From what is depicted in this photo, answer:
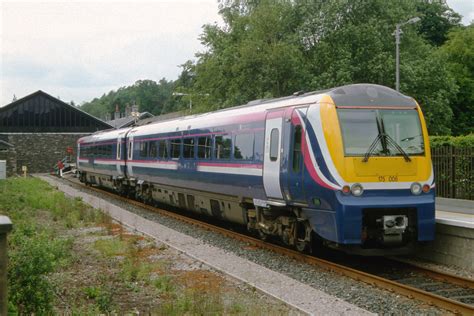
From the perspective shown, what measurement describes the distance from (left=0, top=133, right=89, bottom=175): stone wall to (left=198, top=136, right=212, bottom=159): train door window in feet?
147

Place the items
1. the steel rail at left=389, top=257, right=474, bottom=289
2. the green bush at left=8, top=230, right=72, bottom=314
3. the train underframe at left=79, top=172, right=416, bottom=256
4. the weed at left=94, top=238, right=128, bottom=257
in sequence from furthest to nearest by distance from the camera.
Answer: the weed at left=94, top=238, right=128, bottom=257, the train underframe at left=79, top=172, right=416, bottom=256, the steel rail at left=389, top=257, right=474, bottom=289, the green bush at left=8, top=230, right=72, bottom=314

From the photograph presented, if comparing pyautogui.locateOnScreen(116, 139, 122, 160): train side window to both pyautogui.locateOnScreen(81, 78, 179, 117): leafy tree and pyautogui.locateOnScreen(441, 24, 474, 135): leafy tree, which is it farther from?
pyautogui.locateOnScreen(81, 78, 179, 117): leafy tree

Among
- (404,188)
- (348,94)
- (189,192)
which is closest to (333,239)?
(404,188)

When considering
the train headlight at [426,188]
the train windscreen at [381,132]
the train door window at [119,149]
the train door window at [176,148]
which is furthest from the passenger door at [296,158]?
the train door window at [119,149]

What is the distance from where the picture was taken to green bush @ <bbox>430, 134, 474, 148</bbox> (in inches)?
853

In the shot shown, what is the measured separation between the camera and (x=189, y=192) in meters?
18.2

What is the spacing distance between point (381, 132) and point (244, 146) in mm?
3717

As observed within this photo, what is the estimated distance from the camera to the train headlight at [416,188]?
10703 mm

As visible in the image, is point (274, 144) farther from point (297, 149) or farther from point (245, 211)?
point (245, 211)

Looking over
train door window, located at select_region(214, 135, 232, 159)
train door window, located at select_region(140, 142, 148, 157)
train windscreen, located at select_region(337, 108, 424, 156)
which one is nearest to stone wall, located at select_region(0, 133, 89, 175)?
train door window, located at select_region(140, 142, 148, 157)

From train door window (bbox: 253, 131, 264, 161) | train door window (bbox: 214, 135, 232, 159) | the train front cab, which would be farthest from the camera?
train door window (bbox: 214, 135, 232, 159)

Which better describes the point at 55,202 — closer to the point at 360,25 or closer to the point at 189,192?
the point at 189,192

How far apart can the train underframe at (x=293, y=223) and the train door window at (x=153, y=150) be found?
2.48 m

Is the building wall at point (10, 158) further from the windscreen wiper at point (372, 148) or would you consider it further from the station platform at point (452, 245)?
the windscreen wiper at point (372, 148)
